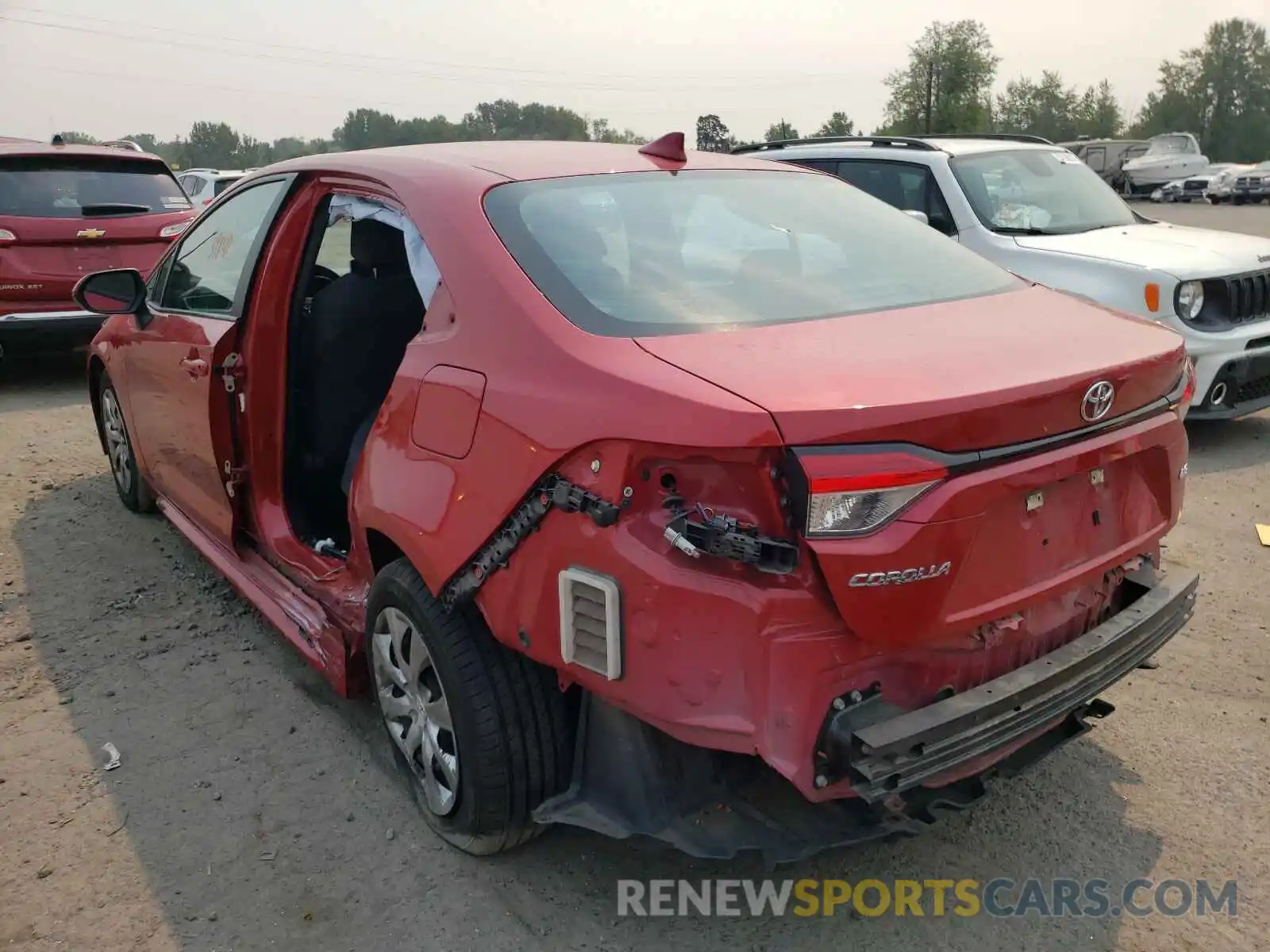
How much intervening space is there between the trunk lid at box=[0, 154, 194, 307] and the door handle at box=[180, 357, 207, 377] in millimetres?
4877

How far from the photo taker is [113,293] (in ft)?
14.1

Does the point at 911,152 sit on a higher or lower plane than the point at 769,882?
higher

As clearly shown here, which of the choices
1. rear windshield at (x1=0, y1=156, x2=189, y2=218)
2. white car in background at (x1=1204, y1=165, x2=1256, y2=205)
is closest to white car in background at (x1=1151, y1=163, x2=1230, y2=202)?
white car in background at (x1=1204, y1=165, x2=1256, y2=205)

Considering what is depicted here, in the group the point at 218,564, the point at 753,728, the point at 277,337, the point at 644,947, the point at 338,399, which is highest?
the point at 277,337

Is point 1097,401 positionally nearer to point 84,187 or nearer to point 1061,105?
point 84,187

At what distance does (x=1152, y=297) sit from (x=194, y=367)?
5138 mm

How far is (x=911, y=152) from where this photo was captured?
23.5 feet

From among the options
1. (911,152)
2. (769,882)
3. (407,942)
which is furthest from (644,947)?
(911,152)

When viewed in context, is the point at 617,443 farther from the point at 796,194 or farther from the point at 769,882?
the point at 796,194

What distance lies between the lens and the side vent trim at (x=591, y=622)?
2.02 metres

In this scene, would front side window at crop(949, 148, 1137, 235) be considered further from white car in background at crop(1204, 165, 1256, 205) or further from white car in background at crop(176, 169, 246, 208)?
white car in background at crop(1204, 165, 1256, 205)

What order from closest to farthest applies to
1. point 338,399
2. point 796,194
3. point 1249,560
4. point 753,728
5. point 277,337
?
point 753,728 → point 796,194 → point 277,337 → point 338,399 → point 1249,560

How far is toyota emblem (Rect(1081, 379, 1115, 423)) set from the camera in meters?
2.16

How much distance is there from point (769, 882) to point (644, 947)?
375 mm
